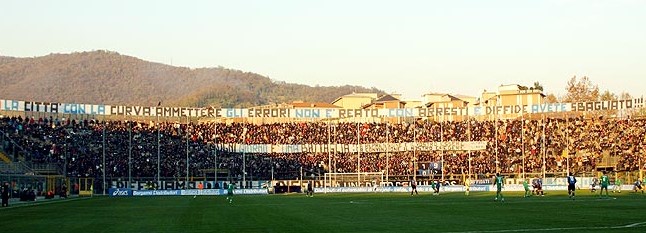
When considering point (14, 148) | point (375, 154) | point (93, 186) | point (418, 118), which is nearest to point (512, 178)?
point (375, 154)

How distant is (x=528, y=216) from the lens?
3316 cm

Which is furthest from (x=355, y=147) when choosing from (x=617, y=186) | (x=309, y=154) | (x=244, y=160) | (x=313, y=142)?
(x=617, y=186)

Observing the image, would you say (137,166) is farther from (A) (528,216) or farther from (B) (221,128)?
(A) (528,216)

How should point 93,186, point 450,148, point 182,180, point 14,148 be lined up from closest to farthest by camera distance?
point 14,148 → point 93,186 → point 182,180 → point 450,148

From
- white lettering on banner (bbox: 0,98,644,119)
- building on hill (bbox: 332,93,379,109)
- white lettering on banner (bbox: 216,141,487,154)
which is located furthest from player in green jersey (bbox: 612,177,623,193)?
building on hill (bbox: 332,93,379,109)

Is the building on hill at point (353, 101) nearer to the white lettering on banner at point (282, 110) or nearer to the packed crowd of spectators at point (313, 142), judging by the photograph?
the packed crowd of spectators at point (313, 142)

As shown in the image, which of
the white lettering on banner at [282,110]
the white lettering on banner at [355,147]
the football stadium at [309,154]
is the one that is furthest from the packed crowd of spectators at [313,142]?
the white lettering on banner at [282,110]

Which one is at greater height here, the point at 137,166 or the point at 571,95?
the point at 571,95

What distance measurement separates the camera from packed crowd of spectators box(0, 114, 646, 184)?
314ft

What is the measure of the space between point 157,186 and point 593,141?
47.9m

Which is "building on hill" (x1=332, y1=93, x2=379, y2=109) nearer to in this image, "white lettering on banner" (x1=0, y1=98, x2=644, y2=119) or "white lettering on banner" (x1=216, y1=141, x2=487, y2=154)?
"white lettering on banner" (x1=0, y1=98, x2=644, y2=119)

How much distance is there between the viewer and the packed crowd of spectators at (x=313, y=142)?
9575 cm

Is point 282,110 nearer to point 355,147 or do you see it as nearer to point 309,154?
point 309,154

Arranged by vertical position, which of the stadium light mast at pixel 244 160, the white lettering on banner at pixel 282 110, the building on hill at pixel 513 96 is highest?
the building on hill at pixel 513 96
